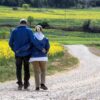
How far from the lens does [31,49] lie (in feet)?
50.4

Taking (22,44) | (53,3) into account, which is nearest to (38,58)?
(22,44)

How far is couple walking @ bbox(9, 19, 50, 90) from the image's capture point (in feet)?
49.8

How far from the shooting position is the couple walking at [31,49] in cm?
1519

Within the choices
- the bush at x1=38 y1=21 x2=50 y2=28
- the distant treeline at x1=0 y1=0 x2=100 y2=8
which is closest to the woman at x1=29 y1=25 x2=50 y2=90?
the bush at x1=38 y1=21 x2=50 y2=28

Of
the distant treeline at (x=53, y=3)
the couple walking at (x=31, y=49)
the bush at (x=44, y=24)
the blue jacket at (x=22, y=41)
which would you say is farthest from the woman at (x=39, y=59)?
the distant treeline at (x=53, y=3)

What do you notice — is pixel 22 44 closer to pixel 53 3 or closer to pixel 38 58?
pixel 38 58

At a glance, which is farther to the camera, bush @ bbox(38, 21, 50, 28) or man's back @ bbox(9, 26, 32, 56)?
bush @ bbox(38, 21, 50, 28)

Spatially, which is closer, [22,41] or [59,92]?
[59,92]

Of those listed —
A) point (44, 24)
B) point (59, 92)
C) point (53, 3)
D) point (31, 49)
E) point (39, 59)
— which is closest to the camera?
point (59, 92)

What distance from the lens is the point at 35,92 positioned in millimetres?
14625

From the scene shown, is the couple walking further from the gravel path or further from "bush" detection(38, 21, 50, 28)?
"bush" detection(38, 21, 50, 28)

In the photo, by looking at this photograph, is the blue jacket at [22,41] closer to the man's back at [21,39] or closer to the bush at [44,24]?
the man's back at [21,39]

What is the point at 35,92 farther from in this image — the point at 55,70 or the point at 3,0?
the point at 3,0

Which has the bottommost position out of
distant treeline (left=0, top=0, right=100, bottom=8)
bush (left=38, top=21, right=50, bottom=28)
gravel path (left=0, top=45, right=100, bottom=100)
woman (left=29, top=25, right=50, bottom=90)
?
distant treeline (left=0, top=0, right=100, bottom=8)
